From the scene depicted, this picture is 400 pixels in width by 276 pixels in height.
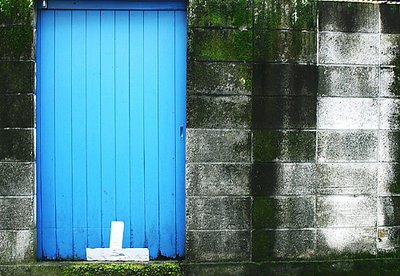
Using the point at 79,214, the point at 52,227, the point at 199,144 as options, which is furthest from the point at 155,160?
the point at 52,227

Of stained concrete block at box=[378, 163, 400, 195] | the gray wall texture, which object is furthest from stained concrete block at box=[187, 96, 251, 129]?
stained concrete block at box=[378, 163, 400, 195]

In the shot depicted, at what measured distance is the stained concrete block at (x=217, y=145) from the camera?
5.43 m

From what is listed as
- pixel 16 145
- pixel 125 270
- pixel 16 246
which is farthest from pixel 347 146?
pixel 16 246

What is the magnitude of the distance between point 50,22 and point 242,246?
3324 mm

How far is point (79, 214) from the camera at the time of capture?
559cm

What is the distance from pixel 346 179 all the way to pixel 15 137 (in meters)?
3.73

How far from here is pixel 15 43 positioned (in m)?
5.36

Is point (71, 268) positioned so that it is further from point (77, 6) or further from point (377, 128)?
point (377, 128)

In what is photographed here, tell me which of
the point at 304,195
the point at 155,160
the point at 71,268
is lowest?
the point at 71,268

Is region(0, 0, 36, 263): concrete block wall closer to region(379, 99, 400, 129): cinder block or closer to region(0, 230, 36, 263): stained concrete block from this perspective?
region(0, 230, 36, 263): stained concrete block

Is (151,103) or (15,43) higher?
(15,43)

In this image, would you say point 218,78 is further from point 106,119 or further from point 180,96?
point 106,119

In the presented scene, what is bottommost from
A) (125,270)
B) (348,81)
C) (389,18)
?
(125,270)

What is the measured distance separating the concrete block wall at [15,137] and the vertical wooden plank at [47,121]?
0.59ft
